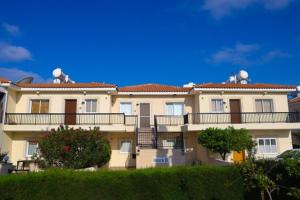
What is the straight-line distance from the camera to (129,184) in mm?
8734

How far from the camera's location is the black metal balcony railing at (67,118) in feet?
69.0

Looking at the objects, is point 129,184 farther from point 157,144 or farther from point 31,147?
point 31,147

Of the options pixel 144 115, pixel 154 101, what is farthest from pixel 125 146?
pixel 154 101

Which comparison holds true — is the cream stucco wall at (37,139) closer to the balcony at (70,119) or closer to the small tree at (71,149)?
the balcony at (70,119)

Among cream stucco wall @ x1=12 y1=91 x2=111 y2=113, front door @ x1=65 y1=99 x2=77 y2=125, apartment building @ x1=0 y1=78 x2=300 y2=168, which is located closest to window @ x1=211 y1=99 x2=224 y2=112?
apartment building @ x1=0 y1=78 x2=300 y2=168

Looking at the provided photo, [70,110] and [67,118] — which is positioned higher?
[70,110]

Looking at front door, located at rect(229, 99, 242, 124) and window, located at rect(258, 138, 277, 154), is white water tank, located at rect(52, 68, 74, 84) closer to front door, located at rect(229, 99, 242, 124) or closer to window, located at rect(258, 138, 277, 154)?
front door, located at rect(229, 99, 242, 124)

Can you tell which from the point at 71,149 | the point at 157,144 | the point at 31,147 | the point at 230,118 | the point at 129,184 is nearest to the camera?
the point at 129,184

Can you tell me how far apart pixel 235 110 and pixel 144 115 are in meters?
7.61

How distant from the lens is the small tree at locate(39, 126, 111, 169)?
47.6 feet

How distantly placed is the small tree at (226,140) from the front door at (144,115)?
615 cm

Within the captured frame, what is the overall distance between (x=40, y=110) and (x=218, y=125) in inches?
555

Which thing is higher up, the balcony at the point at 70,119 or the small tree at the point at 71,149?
the balcony at the point at 70,119

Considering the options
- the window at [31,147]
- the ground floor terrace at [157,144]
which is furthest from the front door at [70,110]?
the window at [31,147]
